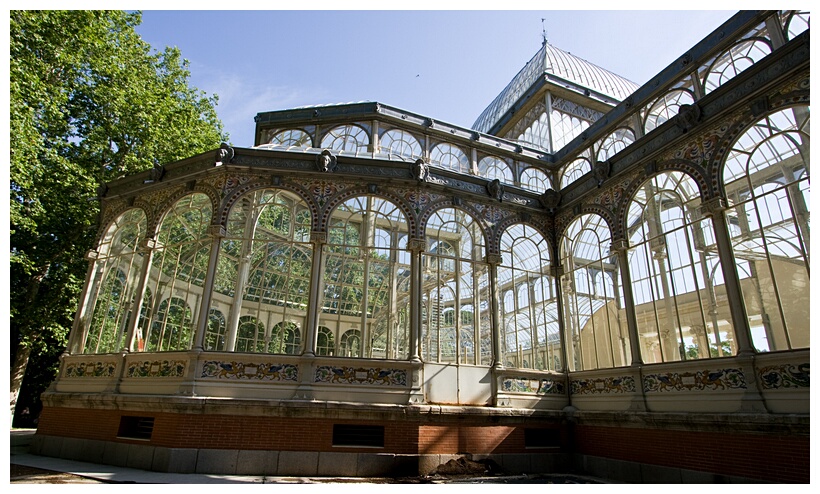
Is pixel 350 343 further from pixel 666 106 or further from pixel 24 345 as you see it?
pixel 666 106

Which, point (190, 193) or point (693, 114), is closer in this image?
point (693, 114)

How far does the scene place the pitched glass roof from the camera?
1991 centimetres

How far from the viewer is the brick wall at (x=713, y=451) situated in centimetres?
799

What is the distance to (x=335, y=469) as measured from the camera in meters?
10.0

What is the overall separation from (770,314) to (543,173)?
7773mm

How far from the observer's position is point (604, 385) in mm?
11773

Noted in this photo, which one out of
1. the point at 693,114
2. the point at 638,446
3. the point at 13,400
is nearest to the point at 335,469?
the point at 638,446

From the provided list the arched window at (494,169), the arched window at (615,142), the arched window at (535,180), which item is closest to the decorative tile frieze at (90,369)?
the arched window at (494,169)

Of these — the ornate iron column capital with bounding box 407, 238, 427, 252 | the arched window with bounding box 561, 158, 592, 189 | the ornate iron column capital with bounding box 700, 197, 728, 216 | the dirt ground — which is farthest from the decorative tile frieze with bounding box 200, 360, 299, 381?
the arched window with bounding box 561, 158, 592, 189

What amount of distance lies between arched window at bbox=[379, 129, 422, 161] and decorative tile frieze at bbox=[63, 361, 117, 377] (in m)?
9.84

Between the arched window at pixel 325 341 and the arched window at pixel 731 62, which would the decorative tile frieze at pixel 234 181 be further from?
the arched window at pixel 731 62

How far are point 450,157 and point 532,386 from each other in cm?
811

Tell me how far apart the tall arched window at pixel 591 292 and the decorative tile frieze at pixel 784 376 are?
3384mm

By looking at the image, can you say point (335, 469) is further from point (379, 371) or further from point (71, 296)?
point (71, 296)
